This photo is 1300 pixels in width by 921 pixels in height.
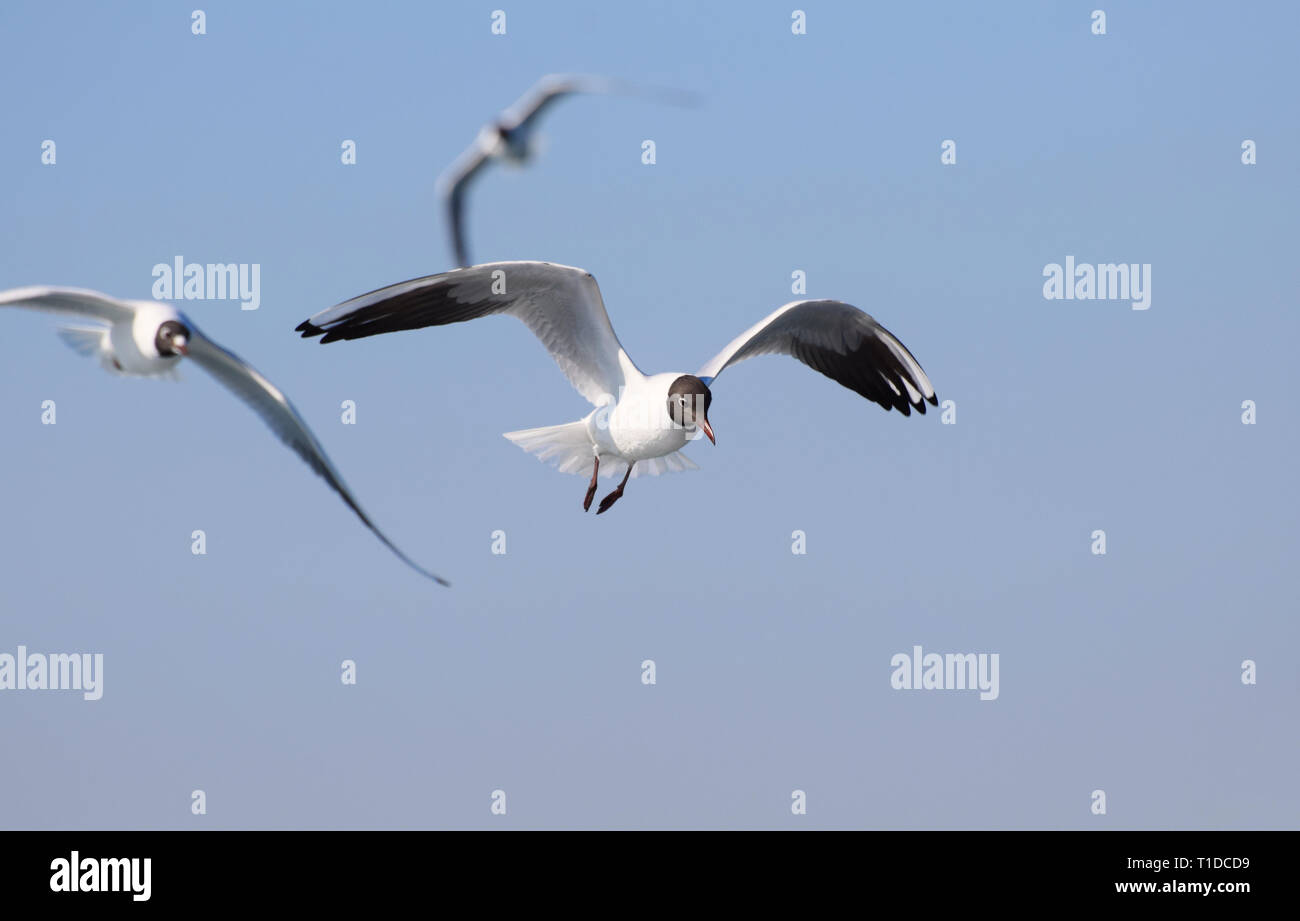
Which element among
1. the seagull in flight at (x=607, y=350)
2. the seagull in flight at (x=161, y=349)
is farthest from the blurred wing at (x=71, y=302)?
the seagull in flight at (x=607, y=350)

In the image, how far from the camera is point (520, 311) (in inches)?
264

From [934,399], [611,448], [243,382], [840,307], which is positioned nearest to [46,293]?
[243,382]

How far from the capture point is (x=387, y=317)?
6305mm

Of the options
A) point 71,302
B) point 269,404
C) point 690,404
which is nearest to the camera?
point 690,404

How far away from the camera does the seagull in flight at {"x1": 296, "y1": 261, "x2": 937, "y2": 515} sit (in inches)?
249

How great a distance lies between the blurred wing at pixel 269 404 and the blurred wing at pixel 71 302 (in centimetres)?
33

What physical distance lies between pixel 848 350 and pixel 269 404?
2694 millimetres

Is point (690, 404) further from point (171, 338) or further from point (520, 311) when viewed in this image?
point (171, 338)

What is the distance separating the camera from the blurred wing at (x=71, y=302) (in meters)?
6.38

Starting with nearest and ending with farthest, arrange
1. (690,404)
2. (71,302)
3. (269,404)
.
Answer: (690,404) < (71,302) < (269,404)

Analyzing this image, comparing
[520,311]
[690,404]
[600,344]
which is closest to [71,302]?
[520,311]

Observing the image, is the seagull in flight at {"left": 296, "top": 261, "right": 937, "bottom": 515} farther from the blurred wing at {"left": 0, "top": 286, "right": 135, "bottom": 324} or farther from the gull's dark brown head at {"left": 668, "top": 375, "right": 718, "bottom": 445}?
the blurred wing at {"left": 0, "top": 286, "right": 135, "bottom": 324}

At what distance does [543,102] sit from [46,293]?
312 cm

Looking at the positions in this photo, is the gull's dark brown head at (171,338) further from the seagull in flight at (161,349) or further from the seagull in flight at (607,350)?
the seagull in flight at (607,350)
